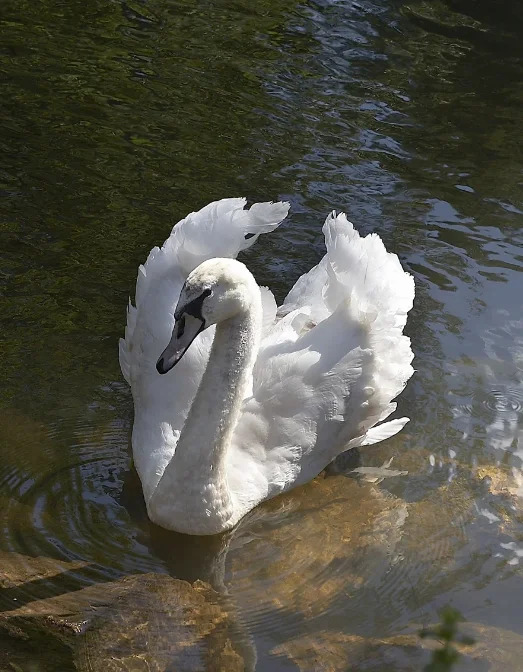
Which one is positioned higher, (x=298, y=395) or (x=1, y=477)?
(x=298, y=395)

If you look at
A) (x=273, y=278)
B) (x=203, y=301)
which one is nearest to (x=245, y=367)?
(x=203, y=301)

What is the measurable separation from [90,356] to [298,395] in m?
1.53

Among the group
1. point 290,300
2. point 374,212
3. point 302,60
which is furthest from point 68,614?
point 302,60

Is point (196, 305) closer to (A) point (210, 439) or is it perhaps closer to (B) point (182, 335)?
(B) point (182, 335)

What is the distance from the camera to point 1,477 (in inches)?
226

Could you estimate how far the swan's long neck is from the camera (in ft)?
17.7

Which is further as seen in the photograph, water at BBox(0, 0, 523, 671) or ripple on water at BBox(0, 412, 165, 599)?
ripple on water at BBox(0, 412, 165, 599)

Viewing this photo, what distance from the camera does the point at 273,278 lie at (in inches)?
313

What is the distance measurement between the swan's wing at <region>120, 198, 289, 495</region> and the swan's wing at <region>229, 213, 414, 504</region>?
1.16 ft

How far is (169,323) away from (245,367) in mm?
784

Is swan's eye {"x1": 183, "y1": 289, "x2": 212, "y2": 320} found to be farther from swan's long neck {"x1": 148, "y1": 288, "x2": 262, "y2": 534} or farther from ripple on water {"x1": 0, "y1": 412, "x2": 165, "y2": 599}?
ripple on water {"x1": 0, "y1": 412, "x2": 165, "y2": 599}

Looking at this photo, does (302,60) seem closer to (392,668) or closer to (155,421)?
(155,421)

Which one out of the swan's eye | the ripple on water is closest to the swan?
the swan's eye

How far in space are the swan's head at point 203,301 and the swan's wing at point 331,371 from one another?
95 centimetres
